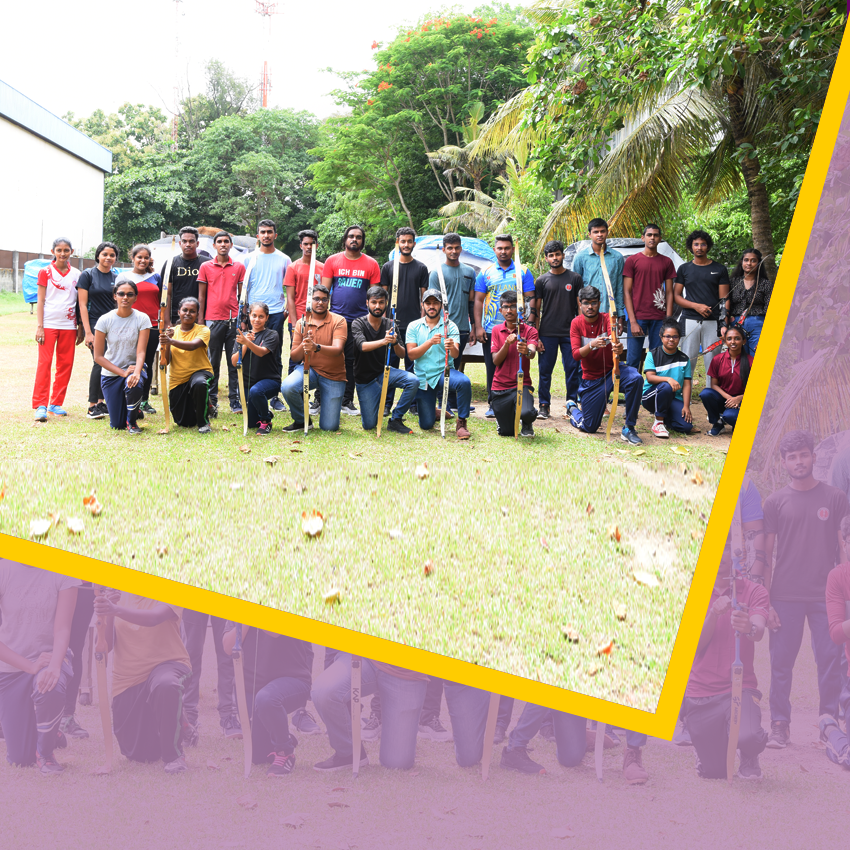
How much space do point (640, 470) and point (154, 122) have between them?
35018mm

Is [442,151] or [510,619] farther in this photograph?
[442,151]

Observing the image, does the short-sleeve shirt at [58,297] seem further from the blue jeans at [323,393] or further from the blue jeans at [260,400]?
the blue jeans at [323,393]

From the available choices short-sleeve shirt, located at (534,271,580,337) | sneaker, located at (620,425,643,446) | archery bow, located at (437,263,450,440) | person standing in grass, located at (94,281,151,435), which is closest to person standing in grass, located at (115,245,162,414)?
person standing in grass, located at (94,281,151,435)

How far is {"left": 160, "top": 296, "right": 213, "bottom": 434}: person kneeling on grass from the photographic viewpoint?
24.1ft

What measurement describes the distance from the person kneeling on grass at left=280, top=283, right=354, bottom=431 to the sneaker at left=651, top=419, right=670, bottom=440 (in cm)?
314

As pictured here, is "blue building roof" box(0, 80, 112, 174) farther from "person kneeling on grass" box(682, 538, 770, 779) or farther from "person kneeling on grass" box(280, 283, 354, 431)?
"person kneeling on grass" box(682, 538, 770, 779)

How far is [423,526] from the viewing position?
5184 millimetres

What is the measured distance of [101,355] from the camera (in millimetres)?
7246

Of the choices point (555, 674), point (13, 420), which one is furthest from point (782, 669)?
point (13, 420)

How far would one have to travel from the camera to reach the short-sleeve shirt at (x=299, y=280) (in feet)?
26.1

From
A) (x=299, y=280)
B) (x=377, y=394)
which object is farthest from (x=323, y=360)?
(x=299, y=280)

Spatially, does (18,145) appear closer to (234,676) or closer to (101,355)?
(101,355)

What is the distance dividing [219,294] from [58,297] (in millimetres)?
1520

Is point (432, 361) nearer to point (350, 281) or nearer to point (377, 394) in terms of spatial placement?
point (377, 394)
